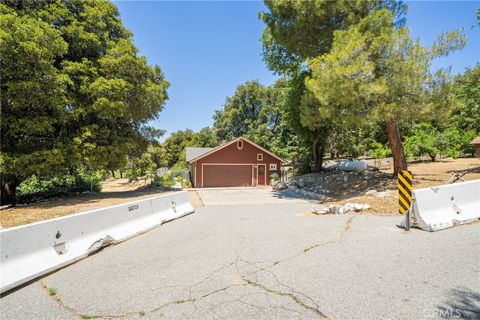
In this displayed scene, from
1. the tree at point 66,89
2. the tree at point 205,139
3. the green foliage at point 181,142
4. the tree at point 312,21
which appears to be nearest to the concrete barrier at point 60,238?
the tree at point 66,89

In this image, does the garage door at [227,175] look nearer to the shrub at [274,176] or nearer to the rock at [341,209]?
the shrub at [274,176]

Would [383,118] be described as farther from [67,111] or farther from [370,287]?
[67,111]

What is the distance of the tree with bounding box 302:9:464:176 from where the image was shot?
1061cm

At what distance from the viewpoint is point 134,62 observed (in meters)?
15.0

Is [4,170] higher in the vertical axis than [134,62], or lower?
lower

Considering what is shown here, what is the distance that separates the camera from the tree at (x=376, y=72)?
34.8ft

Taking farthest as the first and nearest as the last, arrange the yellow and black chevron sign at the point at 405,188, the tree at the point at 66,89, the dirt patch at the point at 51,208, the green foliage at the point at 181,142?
the green foliage at the point at 181,142 < the tree at the point at 66,89 < the dirt patch at the point at 51,208 < the yellow and black chevron sign at the point at 405,188

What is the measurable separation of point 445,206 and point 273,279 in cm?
501

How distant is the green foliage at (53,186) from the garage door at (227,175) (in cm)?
964

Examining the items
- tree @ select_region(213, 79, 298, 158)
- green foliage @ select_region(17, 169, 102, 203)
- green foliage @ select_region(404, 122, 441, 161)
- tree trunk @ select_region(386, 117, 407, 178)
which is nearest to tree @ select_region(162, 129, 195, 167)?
tree @ select_region(213, 79, 298, 158)

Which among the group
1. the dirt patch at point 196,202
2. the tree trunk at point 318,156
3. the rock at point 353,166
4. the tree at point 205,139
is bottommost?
the dirt patch at point 196,202

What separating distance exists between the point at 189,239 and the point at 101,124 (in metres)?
12.1

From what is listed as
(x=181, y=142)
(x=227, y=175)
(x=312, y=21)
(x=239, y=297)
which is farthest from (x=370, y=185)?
(x=181, y=142)

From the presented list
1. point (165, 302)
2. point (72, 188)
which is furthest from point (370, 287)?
point (72, 188)
